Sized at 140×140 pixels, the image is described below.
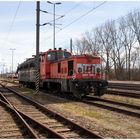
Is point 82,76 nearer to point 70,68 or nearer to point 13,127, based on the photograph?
point 70,68

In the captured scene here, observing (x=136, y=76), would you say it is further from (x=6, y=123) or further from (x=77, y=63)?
(x=6, y=123)

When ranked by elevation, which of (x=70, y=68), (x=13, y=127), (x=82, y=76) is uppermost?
(x=70, y=68)

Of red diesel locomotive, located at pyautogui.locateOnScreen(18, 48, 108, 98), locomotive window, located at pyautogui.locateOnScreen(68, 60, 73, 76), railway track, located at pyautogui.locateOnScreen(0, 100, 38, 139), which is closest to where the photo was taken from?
railway track, located at pyautogui.locateOnScreen(0, 100, 38, 139)

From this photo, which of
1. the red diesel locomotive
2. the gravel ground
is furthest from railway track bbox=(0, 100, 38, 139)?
the red diesel locomotive

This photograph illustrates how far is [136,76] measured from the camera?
83562 mm

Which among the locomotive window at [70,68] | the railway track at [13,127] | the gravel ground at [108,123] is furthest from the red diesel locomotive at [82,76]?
the railway track at [13,127]

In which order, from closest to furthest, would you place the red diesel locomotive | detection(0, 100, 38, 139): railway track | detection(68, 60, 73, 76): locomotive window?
detection(0, 100, 38, 139): railway track < the red diesel locomotive < detection(68, 60, 73, 76): locomotive window

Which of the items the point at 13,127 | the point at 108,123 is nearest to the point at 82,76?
the point at 108,123

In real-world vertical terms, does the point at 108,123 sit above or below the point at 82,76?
below

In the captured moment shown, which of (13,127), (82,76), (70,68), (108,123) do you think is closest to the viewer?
(13,127)

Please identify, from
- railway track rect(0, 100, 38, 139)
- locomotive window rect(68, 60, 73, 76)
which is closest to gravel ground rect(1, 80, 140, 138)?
railway track rect(0, 100, 38, 139)

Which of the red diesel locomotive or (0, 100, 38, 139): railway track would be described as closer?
(0, 100, 38, 139): railway track

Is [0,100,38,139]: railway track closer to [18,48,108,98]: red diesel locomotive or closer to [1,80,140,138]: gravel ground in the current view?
[1,80,140,138]: gravel ground

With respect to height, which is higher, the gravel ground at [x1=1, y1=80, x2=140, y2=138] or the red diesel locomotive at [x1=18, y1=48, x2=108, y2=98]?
the red diesel locomotive at [x1=18, y1=48, x2=108, y2=98]
